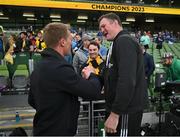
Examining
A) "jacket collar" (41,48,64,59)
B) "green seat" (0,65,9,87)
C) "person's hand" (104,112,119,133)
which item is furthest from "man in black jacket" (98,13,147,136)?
"green seat" (0,65,9,87)

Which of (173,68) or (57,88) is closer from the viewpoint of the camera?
(57,88)

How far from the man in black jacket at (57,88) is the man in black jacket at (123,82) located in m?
0.32

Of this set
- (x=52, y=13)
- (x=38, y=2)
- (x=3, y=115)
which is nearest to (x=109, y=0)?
(x=52, y=13)

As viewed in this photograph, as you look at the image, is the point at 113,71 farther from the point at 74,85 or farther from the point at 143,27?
the point at 143,27

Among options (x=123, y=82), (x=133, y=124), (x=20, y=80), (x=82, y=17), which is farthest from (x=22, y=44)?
(x=82, y=17)

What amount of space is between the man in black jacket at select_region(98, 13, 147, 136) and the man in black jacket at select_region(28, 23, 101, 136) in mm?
323

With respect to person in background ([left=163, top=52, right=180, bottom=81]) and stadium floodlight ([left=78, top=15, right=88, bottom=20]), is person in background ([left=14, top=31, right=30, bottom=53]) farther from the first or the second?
stadium floodlight ([left=78, top=15, right=88, bottom=20])

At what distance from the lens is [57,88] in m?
2.20

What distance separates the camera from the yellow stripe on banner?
949 inches

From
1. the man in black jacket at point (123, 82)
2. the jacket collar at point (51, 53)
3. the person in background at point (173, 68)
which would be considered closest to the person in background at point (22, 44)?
the person in background at point (173, 68)

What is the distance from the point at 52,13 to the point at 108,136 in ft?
94.0

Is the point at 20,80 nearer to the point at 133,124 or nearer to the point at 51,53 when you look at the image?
the point at 133,124

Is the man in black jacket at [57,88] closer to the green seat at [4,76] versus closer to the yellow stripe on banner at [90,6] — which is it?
the green seat at [4,76]

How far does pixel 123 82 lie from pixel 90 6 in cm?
2478
